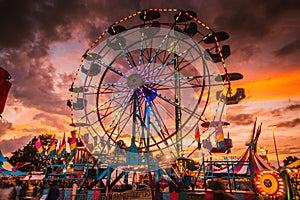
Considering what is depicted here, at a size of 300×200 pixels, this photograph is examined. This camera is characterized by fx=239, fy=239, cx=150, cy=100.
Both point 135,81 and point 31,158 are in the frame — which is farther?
point 31,158

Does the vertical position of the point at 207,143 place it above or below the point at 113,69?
below

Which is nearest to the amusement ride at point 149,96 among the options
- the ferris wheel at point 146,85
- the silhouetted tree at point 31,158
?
the ferris wheel at point 146,85

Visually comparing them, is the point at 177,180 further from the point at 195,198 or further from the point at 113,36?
the point at 113,36

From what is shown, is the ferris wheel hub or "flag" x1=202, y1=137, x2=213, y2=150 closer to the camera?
the ferris wheel hub

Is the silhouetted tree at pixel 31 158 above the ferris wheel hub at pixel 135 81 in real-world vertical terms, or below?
below

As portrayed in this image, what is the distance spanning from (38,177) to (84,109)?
24.6m

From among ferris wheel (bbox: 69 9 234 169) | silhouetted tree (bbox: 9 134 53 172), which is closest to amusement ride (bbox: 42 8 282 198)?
ferris wheel (bbox: 69 9 234 169)

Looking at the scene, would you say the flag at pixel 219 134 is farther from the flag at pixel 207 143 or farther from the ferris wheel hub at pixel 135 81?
the ferris wheel hub at pixel 135 81

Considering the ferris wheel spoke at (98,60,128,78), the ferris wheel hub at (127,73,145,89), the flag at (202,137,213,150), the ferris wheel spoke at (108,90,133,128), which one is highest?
the ferris wheel spoke at (98,60,128,78)

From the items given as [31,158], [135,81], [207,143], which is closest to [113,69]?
[135,81]

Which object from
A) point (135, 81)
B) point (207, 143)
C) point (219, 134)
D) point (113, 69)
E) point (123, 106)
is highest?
point (113, 69)

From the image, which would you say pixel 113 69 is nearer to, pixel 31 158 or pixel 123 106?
pixel 123 106

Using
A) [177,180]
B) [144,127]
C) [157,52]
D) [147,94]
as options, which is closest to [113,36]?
[157,52]

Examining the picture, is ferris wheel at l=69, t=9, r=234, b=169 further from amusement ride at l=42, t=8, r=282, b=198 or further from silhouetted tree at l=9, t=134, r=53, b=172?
silhouetted tree at l=9, t=134, r=53, b=172
